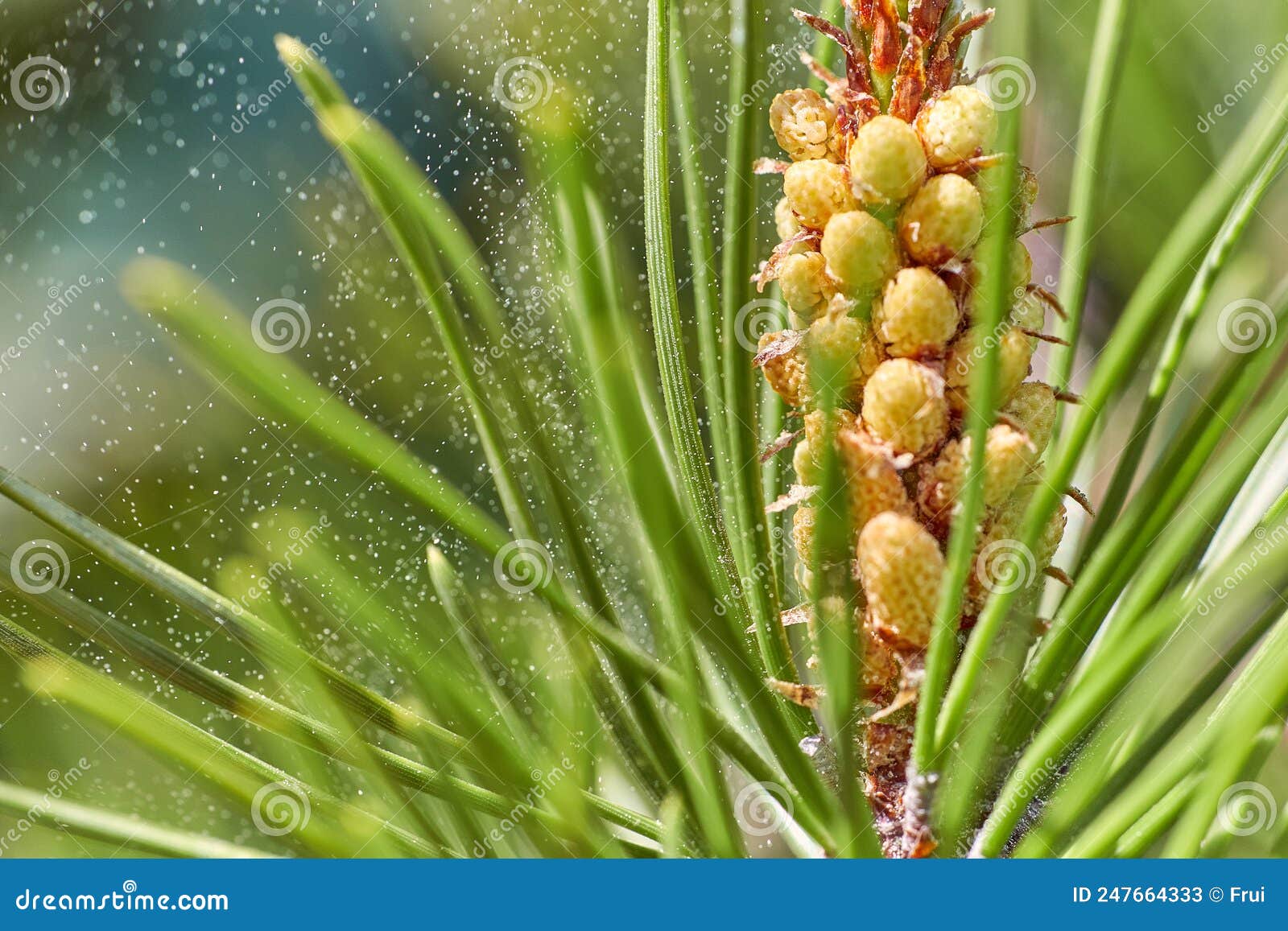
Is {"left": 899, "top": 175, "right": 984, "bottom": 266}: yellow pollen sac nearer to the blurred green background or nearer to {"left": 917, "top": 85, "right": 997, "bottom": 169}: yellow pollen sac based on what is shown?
{"left": 917, "top": 85, "right": 997, "bottom": 169}: yellow pollen sac

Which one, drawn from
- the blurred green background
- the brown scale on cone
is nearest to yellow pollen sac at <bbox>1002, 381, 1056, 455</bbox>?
the brown scale on cone

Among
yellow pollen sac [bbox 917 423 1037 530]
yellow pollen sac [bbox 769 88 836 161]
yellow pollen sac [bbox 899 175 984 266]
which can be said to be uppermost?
yellow pollen sac [bbox 769 88 836 161]

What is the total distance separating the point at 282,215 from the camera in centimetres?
63

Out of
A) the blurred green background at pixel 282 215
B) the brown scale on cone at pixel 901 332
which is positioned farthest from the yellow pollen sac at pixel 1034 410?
the blurred green background at pixel 282 215

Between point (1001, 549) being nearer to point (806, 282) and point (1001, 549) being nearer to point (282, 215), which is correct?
point (806, 282)

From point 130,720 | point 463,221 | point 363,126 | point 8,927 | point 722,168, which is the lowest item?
point 8,927

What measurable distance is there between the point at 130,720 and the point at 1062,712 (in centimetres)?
24

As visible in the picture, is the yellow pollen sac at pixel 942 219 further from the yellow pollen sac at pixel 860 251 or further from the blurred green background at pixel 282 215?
the blurred green background at pixel 282 215

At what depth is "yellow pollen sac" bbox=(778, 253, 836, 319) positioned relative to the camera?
283 mm

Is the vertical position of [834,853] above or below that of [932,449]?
below

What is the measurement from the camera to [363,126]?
0.66 feet

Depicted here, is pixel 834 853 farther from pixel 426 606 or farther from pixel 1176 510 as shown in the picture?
pixel 426 606

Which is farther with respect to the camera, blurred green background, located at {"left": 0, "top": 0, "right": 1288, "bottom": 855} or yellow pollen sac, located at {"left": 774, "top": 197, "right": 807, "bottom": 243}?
blurred green background, located at {"left": 0, "top": 0, "right": 1288, "bottom": 855}

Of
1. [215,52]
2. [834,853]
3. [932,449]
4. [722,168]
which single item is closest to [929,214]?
[932,449]
